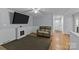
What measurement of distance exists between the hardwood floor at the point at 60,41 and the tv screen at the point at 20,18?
0.72 metres

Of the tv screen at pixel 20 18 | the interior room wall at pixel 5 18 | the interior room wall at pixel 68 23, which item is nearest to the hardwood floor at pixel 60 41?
the interior room wall at pixel 68 23

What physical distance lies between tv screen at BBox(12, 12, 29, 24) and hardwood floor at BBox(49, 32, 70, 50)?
72 cm

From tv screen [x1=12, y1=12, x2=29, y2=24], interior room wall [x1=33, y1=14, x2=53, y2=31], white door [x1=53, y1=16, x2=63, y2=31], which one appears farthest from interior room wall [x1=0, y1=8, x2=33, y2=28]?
white door [x1=53, y1=16, x2=63, y2=31]

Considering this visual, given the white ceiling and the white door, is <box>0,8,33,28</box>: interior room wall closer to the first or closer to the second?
the white ceiling

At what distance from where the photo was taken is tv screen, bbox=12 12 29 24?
87.4 inches

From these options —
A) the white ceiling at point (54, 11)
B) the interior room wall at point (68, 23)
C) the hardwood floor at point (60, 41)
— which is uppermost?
the white ceiling at point (54, 11)

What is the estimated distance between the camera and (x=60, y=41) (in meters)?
2.30

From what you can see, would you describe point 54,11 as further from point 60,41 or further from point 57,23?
point 60,41

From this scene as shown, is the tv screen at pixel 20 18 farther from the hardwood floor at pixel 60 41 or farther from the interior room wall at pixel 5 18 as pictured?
the hardwood floor at pixel 60 41

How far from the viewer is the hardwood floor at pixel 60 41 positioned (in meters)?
2.24

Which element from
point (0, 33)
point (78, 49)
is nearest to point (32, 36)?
point (0, 33)
